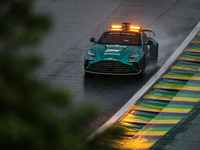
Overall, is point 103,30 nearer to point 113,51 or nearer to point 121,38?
point 121,38

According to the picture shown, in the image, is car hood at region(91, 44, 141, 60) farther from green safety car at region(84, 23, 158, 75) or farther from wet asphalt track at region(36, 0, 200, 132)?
wet asphalt track at region(36, 0, 200, 132)

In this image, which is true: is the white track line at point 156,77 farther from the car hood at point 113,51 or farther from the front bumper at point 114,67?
the car hood at point 113,51

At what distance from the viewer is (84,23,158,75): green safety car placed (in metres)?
14.7

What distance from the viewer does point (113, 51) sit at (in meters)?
15.0

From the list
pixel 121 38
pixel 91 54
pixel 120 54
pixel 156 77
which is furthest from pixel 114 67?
pixel 121 38

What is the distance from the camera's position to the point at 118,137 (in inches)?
84.9

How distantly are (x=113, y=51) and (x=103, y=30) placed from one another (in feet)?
25.4

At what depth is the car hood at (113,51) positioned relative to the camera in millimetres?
14750

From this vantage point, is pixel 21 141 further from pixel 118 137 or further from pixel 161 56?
pixel 161 56

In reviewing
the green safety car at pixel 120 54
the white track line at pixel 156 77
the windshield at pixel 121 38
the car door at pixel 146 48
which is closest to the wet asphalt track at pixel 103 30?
the white track line at pixel 156 77

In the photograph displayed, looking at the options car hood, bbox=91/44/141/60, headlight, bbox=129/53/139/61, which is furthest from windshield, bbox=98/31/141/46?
headlight, bbox=129/53/139/61

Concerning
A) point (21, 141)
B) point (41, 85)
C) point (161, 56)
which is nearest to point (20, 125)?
point (21, 141)

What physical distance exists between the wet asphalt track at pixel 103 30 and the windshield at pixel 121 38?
1.14 meters

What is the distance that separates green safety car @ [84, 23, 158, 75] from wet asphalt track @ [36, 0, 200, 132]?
0.34 metres
